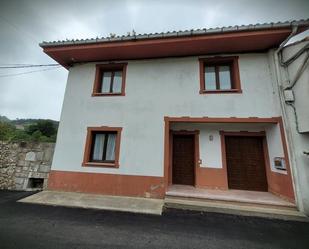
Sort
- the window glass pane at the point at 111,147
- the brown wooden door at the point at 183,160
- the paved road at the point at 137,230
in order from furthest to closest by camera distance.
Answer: the brown wooden door at the point at 183,160 → the window glass pane at the point at 111,147 → the paved road at the point at 137,230

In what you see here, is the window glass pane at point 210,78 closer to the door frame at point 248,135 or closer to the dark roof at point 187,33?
the dark roof at point 187,33

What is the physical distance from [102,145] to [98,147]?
21cm

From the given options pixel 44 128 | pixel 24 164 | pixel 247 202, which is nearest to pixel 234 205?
pixel 247 202

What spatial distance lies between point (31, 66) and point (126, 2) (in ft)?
19.4

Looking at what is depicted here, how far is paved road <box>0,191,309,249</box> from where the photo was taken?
279 centimetres

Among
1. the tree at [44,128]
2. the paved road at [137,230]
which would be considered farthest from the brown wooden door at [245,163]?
the tree at [44,128]

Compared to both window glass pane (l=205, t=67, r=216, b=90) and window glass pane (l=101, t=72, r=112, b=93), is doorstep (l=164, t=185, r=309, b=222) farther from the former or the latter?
window glass pane (l=101, t=72, r=112, b=93)

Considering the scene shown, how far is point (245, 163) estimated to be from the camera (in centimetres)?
614

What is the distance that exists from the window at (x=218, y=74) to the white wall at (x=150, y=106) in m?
0.23

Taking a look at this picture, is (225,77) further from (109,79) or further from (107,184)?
(107,184)

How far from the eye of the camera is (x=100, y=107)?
20.6 feet

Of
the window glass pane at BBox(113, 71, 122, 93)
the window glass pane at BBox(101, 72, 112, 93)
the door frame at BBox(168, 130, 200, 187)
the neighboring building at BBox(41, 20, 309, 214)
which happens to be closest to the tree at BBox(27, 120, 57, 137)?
the neighboring building at BBox(41, 20, 309, 214)

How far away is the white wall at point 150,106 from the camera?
5.43 meters

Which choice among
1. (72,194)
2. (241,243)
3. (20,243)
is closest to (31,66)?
(72,194)
